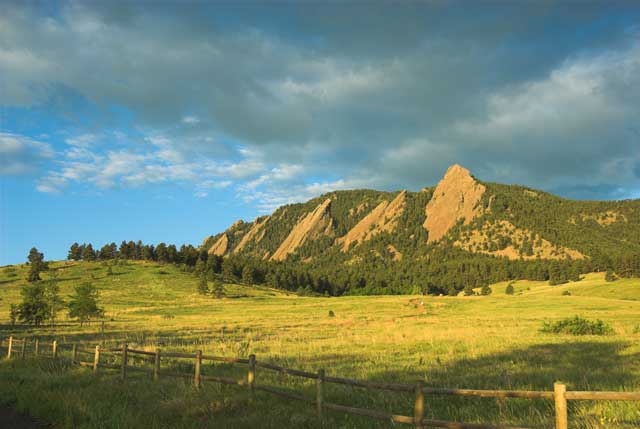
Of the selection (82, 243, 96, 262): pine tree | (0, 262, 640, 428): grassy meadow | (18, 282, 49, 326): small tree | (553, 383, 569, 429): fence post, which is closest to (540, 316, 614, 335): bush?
(0, 262, 640, 428): grassy meadow

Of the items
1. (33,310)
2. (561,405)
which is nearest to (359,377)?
(561,405)

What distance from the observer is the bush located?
1227 inches

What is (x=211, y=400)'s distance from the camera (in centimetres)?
1186

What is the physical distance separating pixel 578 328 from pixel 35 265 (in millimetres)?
119787

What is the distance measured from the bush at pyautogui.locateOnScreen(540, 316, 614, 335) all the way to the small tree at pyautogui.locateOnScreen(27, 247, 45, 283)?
11005cm

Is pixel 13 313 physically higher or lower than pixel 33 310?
lower

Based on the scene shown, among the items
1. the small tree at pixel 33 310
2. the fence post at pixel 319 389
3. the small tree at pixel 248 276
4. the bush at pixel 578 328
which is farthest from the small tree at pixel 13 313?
the small tree at pixel 248 276

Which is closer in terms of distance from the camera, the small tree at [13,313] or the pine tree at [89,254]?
the small tree at [13,313]

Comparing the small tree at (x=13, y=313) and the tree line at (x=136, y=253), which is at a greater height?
the tree line at (x=136, y=253)

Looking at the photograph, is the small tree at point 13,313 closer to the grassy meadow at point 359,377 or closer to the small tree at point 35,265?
the grassy meadow at point 359,377

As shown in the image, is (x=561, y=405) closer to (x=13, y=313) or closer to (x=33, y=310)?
(x=33, y=310)

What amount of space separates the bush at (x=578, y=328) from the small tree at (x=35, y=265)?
361ft

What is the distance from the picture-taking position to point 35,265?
364ft

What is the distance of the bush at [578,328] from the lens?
3116 centimetres
